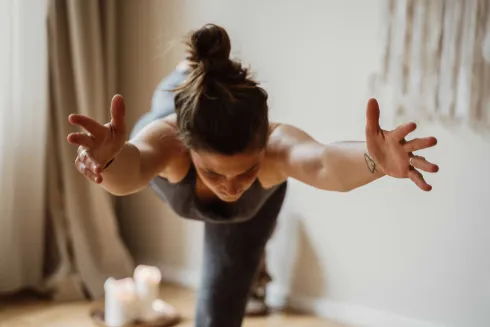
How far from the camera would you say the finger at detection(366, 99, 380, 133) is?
3.30 ft

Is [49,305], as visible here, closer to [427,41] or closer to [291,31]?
[291,31]

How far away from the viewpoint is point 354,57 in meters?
2.16

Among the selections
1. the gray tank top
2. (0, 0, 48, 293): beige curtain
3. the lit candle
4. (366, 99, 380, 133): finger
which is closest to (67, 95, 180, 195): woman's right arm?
the gray tank top

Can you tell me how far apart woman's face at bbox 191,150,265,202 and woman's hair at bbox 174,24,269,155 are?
19 mm

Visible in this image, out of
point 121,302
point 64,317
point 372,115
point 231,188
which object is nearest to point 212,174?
point 231,188

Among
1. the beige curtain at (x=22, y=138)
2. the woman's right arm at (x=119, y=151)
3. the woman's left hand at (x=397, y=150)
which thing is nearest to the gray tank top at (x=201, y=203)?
the woman's right arm at (x=119, y=151)

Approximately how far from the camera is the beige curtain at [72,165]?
8.09 feet

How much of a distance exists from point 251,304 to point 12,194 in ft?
3.25

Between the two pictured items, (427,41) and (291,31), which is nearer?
(427,41)

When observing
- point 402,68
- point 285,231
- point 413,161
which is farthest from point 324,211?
point 413,161

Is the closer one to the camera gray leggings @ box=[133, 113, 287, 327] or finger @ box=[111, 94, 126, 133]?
finger @ box=[111, 94, 126, 133]

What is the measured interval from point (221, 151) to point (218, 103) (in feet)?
0.30

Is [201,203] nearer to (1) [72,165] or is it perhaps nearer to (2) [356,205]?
(2) [356,205]

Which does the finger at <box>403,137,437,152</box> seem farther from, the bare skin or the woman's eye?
the woman's eye
